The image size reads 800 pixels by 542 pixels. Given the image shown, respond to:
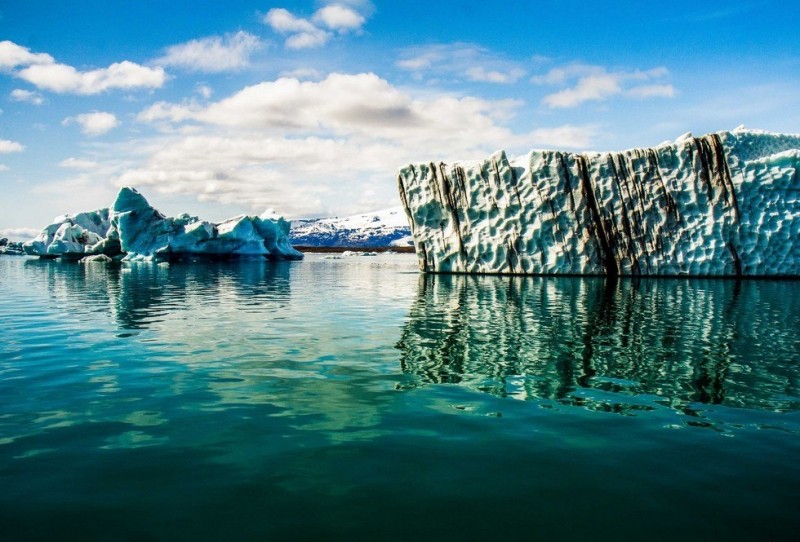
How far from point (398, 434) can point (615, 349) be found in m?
5.97

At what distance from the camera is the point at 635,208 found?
98.0 ft

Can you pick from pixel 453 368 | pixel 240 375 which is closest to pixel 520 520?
pixel 453 368

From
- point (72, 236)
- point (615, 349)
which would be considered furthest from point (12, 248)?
point (615, 349)

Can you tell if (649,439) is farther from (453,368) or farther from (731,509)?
(453,368)

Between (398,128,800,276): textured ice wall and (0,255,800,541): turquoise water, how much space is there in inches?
751

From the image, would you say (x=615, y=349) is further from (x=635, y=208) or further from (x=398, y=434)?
(x=635, y=208)

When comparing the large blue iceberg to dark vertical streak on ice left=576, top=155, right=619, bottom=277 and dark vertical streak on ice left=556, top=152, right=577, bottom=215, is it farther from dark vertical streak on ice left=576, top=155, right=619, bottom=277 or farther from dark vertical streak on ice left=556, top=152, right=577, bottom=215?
dark vertical streak on ice left=576, top=155, right=619, bottom=277

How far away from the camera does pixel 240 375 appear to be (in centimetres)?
772

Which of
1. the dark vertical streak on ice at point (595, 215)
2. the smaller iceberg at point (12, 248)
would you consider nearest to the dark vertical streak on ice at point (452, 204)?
the dark vertical streak on ice at point (595, 215)

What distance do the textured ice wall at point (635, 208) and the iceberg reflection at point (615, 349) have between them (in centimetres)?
1184

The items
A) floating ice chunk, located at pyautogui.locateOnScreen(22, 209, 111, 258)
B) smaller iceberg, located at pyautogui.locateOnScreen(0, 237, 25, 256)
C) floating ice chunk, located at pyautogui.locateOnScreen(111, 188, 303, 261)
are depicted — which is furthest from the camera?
smaller iceberg, located at pyautogui.locateOnScreen(0, 237, 25, 256)

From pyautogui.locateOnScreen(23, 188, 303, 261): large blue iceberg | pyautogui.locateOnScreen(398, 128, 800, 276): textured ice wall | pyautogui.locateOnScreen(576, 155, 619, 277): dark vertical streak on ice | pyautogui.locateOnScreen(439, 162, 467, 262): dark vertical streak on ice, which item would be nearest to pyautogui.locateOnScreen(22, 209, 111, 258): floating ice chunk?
pyautogui.locateOnScreen(23, 188, 303, 261): large blue iceberg

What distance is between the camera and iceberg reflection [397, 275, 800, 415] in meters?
6.93

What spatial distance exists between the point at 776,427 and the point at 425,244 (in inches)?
1174
